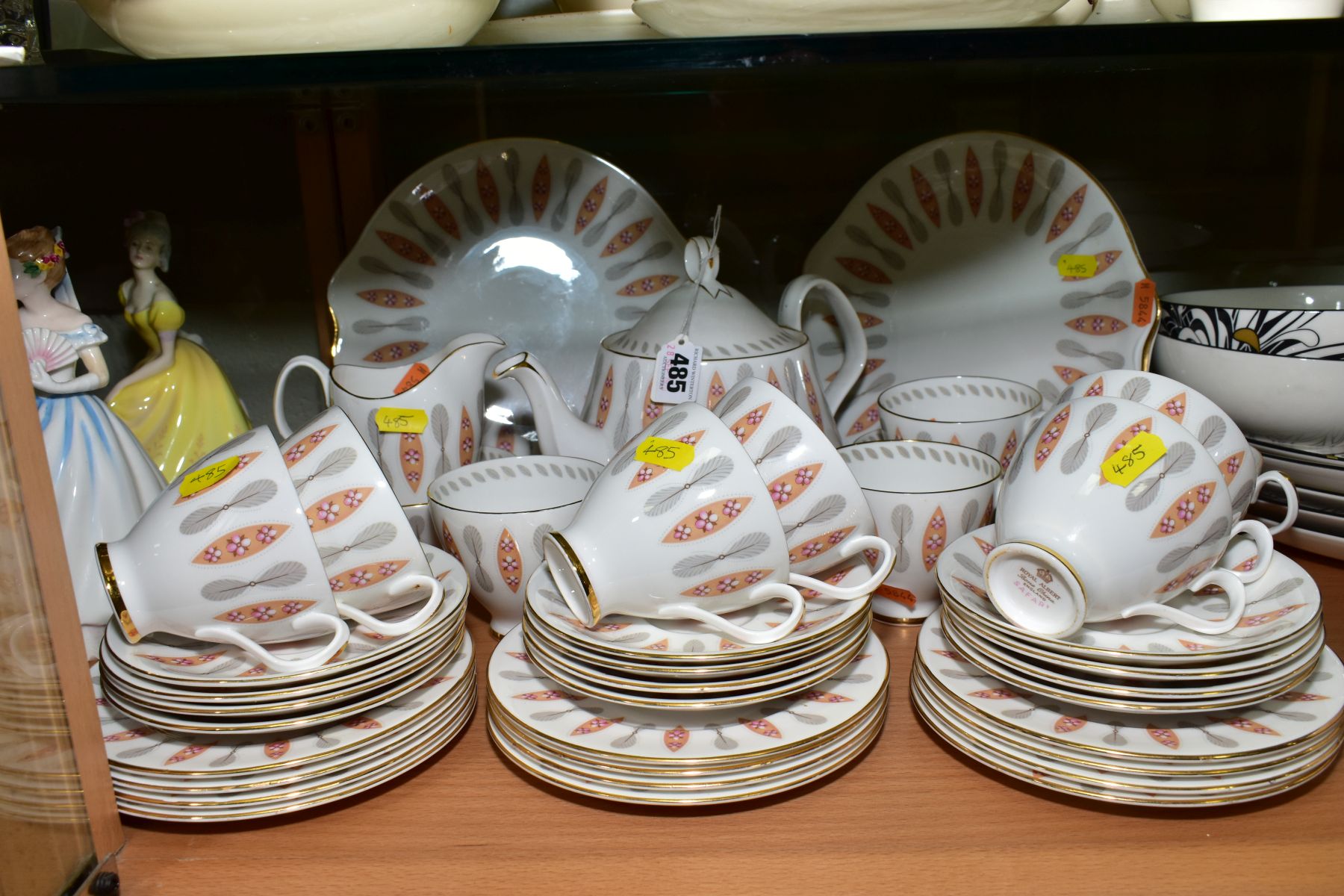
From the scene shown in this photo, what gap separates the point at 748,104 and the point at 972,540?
0.54 m

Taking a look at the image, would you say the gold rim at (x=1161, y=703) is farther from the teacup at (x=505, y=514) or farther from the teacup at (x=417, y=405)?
the teacup at (x=417, y=405)

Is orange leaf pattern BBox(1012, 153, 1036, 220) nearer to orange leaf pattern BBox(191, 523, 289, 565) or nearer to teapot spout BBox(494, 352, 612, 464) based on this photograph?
teapot spout BBox(494, 352, 612, 464)

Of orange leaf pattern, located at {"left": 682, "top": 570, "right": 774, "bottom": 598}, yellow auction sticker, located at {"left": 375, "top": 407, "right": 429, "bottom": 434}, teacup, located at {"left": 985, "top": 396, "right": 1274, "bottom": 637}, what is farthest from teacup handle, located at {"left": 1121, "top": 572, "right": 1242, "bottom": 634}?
yellow auction sticker, located at {"left": 375, "top": 407, "right": 429, "bottom": 434}

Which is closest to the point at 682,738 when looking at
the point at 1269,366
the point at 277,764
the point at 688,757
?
the point at 688,757

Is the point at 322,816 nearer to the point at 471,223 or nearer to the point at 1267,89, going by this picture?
the point at 471,223

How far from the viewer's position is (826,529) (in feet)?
2.43

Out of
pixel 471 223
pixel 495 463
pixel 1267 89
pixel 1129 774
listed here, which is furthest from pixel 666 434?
pixel 1267 89

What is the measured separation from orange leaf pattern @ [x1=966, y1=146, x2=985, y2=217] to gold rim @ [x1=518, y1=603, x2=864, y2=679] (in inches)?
20.6

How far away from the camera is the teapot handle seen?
0.99 m

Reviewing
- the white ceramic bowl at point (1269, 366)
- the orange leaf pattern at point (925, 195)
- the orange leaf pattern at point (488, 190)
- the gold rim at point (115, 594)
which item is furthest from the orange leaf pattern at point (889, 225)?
the gold rim at point (115, 594)

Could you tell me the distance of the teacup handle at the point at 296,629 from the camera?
0.68 metres

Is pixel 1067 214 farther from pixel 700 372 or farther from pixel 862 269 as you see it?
pixel 700 372

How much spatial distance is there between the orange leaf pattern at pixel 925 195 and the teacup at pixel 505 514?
0.43 metres

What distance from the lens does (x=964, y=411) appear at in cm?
103
